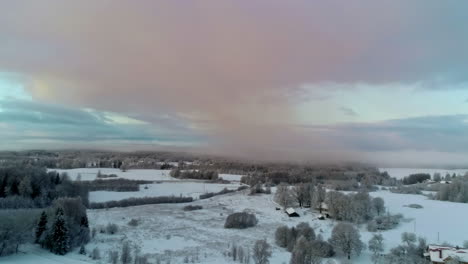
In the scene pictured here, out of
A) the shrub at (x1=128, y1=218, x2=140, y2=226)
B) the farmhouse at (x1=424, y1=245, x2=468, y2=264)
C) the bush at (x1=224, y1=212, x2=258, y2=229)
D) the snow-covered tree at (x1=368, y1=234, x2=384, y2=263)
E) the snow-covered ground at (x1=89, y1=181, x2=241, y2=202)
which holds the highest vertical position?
the farmhouse at (x1=424, y1=245, x2=468, y2=264)

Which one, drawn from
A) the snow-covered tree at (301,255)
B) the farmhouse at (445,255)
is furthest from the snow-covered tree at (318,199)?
the snow-covered tree at (301,255)

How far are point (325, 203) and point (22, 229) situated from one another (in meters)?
39.2

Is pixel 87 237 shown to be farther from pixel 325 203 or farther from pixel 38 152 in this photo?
pixel 38 152

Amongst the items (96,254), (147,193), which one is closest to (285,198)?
(147,193)

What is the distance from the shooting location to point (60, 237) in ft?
83.3

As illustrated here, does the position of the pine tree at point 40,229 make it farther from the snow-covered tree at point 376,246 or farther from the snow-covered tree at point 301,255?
the snow-covered tree at point 376,246

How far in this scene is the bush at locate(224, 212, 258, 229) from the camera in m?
39.3

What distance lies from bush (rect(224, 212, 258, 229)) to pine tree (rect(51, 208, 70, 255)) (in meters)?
18.9

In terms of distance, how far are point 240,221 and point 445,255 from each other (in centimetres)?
2171

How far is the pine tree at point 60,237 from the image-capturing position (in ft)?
82.0

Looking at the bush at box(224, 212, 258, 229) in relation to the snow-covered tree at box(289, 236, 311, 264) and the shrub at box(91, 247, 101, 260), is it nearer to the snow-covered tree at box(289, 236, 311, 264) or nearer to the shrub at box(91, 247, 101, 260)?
the snow-covered tree at box(289, 236, 311, 264)

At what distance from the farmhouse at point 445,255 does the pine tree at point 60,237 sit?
28935 mm

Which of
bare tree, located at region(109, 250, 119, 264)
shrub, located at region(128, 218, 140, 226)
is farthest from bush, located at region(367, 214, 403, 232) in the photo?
bare tree, located at region(109, 250, 119, 264)

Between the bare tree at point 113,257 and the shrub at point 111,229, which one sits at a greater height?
the bare tree at point 113,257
